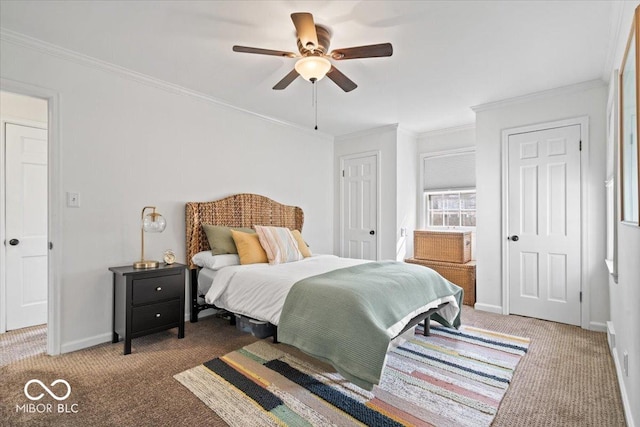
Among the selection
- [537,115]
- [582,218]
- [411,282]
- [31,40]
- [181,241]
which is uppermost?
[31,40]

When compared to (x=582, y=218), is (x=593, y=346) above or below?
below

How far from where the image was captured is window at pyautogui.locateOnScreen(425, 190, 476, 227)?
4.88 meters

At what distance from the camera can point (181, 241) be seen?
11.5 feet

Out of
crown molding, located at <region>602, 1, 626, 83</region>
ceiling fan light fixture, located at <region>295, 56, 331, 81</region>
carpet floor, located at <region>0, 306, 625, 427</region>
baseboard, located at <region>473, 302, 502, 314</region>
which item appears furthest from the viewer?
baseboard, located at <region>473, 302, 502, 314</region>

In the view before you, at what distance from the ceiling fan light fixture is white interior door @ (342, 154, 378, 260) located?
111 inches

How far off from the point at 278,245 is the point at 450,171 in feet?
9.94

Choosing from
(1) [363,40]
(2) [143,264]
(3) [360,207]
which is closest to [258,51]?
(1) [363,40]

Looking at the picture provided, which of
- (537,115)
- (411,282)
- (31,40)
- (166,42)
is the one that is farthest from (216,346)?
(537,115)

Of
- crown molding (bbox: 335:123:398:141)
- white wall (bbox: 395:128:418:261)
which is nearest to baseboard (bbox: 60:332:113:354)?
white wall (bbox: 395:128:418:261)

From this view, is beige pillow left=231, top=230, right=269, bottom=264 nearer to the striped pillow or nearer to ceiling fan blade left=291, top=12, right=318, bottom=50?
the striped pillow

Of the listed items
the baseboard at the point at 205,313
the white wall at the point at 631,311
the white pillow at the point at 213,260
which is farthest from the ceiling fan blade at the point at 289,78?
the baseboard at the point at 205,313

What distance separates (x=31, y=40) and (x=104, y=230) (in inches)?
61.2

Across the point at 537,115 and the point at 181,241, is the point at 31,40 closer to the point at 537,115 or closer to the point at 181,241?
the point at 181,241

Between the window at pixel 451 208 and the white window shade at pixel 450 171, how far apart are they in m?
A: 0.11
